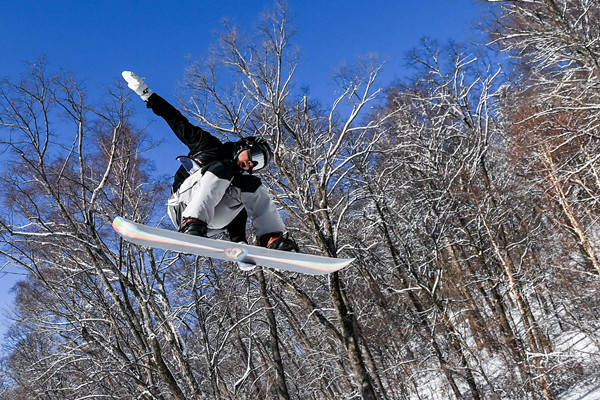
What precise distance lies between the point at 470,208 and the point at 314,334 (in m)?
7.69

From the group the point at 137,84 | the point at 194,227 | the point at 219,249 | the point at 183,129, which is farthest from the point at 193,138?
the point at 219,249

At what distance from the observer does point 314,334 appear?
51.1 ft

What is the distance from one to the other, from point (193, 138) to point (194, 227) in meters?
0.77

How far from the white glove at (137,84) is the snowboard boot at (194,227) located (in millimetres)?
1044

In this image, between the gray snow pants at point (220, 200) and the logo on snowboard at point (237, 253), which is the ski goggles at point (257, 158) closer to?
the gray snow pants at point (220, 200)

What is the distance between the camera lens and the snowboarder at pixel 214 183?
312 cm

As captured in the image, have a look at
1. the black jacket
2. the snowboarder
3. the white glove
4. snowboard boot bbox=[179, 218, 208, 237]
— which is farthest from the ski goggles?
the white glove

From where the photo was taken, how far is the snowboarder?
3.12 metres

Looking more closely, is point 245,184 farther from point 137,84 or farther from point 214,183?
point 137,84

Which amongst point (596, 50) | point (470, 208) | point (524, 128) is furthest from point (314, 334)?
point (596, 50)

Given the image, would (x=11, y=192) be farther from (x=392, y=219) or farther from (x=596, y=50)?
(x=596, y=50)

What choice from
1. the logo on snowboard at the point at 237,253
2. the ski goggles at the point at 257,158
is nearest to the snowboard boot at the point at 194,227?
the logo on snowboard at the point at 237,253

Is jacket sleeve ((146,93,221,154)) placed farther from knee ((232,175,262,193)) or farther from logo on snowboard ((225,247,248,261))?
logo on snowboard ((225,247,248,261))

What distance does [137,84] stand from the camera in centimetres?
315
